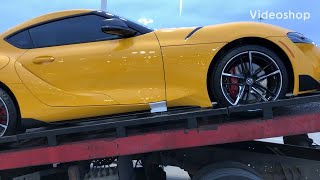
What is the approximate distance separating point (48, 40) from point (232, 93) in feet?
5.99

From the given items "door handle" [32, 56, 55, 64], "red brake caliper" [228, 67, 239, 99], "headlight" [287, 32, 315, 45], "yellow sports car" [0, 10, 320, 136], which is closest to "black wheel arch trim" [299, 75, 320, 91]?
"yellow sports car" [0, 10, 320, 136]

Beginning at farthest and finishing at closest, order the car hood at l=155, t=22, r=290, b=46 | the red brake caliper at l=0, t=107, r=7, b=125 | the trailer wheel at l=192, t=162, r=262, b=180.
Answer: the red brake caliper at l=0, t=107, r=7, b=125
the car hood at l=155, t=22, r=290, b=46
the trailer wheel at l=192, t=162, r=262, b=180

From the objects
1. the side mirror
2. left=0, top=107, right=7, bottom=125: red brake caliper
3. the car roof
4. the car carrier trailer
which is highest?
the car roof

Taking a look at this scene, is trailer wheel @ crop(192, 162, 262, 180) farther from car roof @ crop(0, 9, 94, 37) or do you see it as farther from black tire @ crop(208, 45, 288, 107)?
car roof @ crop(0, 9, 94, 37)

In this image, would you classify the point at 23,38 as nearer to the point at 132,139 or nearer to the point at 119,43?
the point at 119,43

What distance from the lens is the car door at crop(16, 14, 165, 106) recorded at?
3.38m

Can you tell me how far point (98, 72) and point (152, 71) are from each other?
489 mm

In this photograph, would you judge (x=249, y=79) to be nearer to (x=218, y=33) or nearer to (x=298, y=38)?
(x=218, y=33)

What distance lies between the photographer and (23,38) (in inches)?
143

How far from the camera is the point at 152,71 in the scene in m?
3.37

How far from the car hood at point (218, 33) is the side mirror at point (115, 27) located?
12.3 inches

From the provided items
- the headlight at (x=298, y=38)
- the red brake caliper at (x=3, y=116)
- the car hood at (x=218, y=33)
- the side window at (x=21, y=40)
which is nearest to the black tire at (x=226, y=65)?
the car hood at (x=218, y=33)

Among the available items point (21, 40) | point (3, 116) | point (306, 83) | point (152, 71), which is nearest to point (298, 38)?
point (306, 83)

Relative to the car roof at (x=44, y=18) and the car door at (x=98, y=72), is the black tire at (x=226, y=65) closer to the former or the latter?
the car door at (x=98, y=72)
